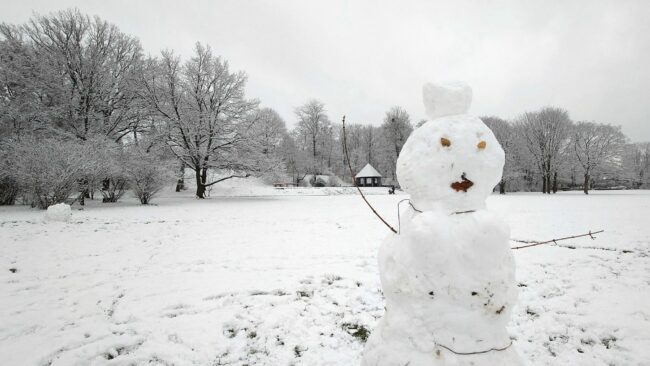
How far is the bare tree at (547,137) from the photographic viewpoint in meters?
30.8

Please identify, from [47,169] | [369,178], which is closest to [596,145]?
[369,178]

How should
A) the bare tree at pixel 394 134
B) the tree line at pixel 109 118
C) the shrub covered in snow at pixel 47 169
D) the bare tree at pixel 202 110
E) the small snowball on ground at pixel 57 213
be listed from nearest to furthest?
1. the small snowball on ground at pixel 57 213
2. the shrub covered in snow at pixel 47 169
3. the tree line at pixel 109 118
4. the bare tree at pixel 202 110
5. the bare tree at pixel 394 134

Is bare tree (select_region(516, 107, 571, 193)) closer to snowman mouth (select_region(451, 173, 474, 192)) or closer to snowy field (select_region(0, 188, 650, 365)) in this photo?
snowy field (select_region(0, 188, 650, 365))

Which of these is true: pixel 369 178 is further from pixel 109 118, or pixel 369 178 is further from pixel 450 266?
pixel 450 266

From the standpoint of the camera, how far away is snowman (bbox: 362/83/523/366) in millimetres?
1785

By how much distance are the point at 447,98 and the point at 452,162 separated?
1.71ft

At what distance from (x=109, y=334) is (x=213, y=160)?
17.9m

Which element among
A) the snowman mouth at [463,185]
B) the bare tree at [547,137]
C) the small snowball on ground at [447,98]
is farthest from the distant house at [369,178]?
the snowman mouth at [463,185]

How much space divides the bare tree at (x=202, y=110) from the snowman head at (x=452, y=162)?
62.8 ft

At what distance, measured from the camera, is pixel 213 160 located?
20.0 m

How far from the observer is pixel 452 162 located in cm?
193

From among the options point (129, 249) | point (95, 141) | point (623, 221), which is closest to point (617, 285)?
point (623, 221)

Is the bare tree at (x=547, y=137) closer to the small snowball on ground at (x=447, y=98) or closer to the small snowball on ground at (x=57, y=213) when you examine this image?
the small snowball on ground at (x=447, y=98)

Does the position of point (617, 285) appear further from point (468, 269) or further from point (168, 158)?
point (168, 158)
